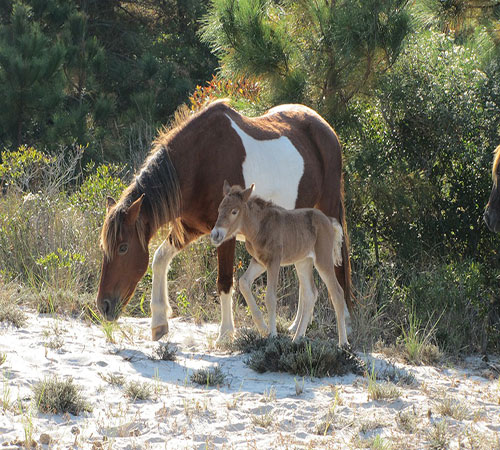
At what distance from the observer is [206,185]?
6574 mm

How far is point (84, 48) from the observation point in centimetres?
1476

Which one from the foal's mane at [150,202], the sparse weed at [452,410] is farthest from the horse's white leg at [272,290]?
the sparse weed at [452,410]

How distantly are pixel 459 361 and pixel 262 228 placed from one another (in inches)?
97.1

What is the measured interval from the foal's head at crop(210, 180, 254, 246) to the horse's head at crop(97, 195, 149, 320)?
0.70 meters

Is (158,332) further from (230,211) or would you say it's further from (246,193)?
(246,193)

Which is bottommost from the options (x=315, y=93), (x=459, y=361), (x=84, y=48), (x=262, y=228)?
(x=459, y=361)

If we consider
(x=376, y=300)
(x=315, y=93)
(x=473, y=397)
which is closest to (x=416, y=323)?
(x=376, y=300)

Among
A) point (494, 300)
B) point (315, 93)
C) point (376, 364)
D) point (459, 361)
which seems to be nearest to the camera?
point (376, 364)

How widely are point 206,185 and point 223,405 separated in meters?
2.28

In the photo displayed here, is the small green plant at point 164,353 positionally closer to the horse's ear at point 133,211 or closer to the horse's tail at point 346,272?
the horse's ear at point 133,211

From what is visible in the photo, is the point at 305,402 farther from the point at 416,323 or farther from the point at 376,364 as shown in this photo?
the point at 416,323

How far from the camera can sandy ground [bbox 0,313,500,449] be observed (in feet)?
14.3

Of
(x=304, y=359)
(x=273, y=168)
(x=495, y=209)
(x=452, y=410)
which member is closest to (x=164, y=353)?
(x=304, y=359)

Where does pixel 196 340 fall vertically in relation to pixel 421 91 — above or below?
below
